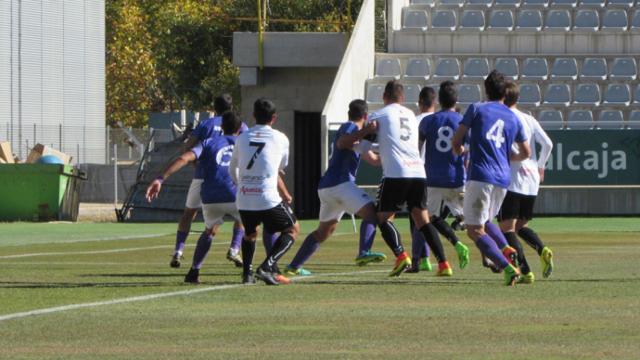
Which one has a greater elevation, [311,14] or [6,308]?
[311,14]

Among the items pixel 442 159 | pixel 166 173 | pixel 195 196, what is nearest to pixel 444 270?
pixel 442 159

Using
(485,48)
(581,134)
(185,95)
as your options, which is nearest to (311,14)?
(185,95)

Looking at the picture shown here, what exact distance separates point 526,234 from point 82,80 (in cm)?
4907

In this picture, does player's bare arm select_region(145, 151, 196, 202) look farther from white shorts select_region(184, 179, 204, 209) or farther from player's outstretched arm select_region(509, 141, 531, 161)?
player's outstretched arm select_region(509, 141, 531, 161)

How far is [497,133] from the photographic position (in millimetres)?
14391

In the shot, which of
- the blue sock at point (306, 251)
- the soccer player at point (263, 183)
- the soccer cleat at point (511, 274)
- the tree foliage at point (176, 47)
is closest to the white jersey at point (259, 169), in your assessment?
the soccer player at point (263, 183)

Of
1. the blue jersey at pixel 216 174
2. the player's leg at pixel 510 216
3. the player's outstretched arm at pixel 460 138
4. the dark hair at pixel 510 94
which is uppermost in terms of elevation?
the dark hair at pixel 510 94

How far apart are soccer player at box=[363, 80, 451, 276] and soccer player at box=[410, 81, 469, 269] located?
105 centimetres

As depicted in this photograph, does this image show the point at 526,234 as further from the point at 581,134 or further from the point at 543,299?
the point at 581,134

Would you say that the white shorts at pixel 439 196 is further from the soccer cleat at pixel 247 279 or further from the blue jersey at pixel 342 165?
the soccer cleat at pixel 247 279

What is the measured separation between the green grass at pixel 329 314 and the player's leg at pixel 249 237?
35 cm

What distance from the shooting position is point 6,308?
40.3ft

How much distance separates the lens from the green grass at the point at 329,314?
9.54 metres

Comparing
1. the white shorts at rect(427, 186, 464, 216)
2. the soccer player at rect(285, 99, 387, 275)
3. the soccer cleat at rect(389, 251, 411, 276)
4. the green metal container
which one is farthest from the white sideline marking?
the green metal container
